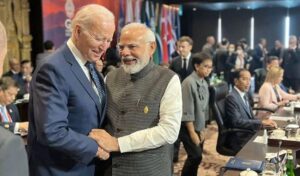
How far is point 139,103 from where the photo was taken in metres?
1.80

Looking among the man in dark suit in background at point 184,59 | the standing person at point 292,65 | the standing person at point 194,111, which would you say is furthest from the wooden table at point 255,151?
the standing person at point 292,65

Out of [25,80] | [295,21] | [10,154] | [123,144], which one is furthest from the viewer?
[295,21]

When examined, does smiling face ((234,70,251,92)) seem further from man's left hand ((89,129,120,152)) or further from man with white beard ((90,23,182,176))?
man's left hand ((89,129,120,152))

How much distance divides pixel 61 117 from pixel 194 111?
218 cm

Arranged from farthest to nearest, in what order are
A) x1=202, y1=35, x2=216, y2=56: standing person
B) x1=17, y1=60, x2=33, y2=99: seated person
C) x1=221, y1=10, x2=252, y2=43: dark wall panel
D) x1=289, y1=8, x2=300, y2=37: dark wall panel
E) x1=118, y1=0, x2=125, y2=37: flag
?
x1=221, y1=10, x2=252, y2=43: dark wall panel → x1=289, y1=8, x2=300, y2=37: dark wall panel → x1=202, y1=35, x2=216, y2=56: standing person → x1=118, y1=0, x2=125, y2=37: flag → x1=17, y1=60, x2=33, y2=99: seated person

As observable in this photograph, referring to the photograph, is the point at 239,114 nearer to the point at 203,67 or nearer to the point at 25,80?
the point at 203,67

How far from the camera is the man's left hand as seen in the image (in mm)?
1656

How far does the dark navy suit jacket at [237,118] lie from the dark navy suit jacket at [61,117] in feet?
7.08

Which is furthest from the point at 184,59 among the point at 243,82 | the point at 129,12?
the point at 129,12

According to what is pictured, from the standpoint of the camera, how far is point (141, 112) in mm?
1795

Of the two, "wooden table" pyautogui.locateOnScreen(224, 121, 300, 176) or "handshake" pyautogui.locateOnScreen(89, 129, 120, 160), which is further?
"wooden table" pyautogui.locateOnScreen(224, 121, 300, 176)

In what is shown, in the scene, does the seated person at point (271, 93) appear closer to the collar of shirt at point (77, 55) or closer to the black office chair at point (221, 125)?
the black office chair at point (221, 125)

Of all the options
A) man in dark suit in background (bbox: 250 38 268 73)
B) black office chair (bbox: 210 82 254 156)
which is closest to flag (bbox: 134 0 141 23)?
man in dark suit in background (bbox: 250 38 268 73)

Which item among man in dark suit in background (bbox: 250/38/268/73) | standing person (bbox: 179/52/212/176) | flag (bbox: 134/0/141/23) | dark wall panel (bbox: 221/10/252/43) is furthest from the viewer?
dark wall panel (bbox: 221/10/252/43)
